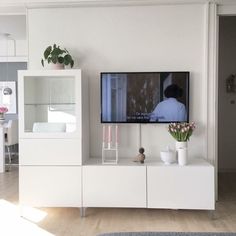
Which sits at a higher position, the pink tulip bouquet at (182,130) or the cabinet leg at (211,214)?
the pink tulip bouquet at (182,130)

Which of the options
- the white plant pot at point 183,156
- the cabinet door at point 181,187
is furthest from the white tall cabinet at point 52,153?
the white plant pot at point 183,156

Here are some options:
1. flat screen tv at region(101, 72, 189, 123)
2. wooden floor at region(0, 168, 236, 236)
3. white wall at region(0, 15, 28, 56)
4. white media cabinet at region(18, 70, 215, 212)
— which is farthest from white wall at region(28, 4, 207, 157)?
white wall at region(0, 15, 28, 56)

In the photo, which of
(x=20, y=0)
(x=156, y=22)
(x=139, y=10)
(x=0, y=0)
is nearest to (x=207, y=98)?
(x=156, y=22)

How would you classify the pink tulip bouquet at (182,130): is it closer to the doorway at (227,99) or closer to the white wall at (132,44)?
the white wall at (132,44)

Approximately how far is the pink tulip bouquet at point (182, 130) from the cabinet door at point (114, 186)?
0.49 m

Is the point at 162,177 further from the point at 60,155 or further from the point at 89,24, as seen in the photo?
the point at 89,24

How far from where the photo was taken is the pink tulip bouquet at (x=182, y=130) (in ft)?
10.6

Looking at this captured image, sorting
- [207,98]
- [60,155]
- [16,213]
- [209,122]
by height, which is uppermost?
[207,98]

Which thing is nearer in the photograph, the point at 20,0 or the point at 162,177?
the point at 162,177

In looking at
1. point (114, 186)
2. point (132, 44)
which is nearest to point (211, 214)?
point (114, 186)

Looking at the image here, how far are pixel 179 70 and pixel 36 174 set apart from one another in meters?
1.97

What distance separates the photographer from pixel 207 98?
3549 millimetres

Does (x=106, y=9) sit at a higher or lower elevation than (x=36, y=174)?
higher

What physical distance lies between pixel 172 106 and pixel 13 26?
132 inches
